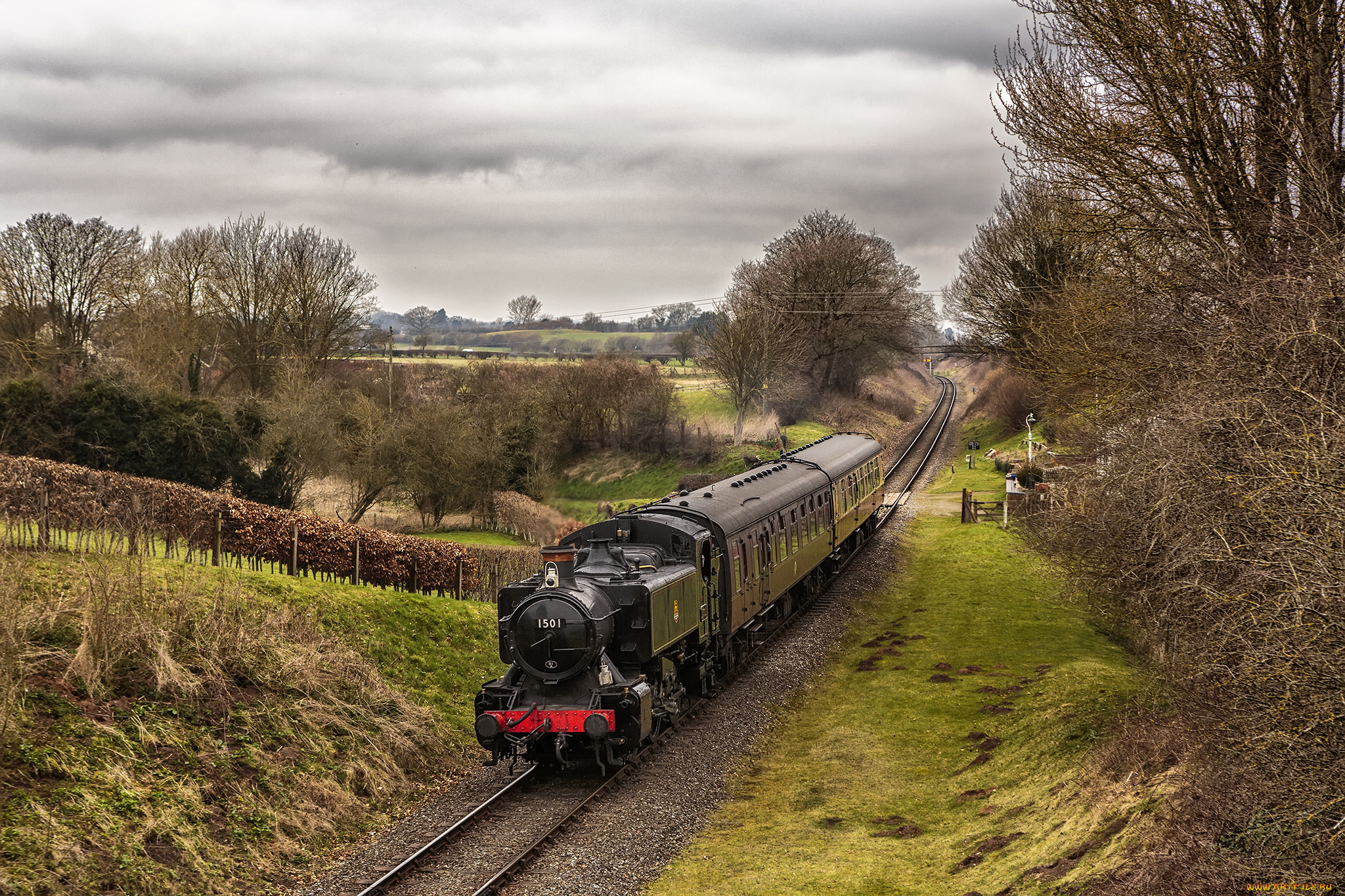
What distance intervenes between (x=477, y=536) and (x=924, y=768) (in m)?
25.4

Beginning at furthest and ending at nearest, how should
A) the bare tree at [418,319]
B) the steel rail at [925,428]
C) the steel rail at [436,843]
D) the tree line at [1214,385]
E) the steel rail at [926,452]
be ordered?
the bare tree at [418,319]
the steel rail at [925,428]
the steel rail at [926,452]
the steel rail at [436,843]
the tree line at [1214,385]

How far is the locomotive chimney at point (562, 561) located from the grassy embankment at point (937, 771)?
150 inches

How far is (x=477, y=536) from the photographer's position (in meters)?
37.6

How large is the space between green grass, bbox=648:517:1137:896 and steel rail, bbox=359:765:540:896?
2.60 m

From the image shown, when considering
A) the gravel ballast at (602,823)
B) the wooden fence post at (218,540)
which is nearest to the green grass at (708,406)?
the wooden fence post at (218,540)

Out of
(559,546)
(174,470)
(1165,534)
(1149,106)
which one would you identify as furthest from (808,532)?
(174,470)

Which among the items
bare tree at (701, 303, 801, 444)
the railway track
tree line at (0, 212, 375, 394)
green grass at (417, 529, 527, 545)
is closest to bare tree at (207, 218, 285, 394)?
tree line at (0, 212, 375, 394)

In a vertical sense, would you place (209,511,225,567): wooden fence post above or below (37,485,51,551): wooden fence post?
below

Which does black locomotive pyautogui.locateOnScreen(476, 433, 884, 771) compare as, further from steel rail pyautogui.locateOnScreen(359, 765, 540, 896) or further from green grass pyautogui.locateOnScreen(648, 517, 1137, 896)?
green grass pyautogui.locateOnScreen(648, 517, 1137, 896)

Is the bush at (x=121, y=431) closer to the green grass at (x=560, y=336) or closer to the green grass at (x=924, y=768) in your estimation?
the green grass at (x=924, y=768)

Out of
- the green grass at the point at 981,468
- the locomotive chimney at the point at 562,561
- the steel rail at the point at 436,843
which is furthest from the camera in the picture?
the green grass at the point at 981,468

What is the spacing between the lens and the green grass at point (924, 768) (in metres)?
10.8

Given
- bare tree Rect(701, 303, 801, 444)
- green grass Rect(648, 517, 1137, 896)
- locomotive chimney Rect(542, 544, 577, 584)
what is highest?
bare tree Rect(701, 303, 801, 444)

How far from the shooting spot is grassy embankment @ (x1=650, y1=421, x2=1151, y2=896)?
34.7ft
